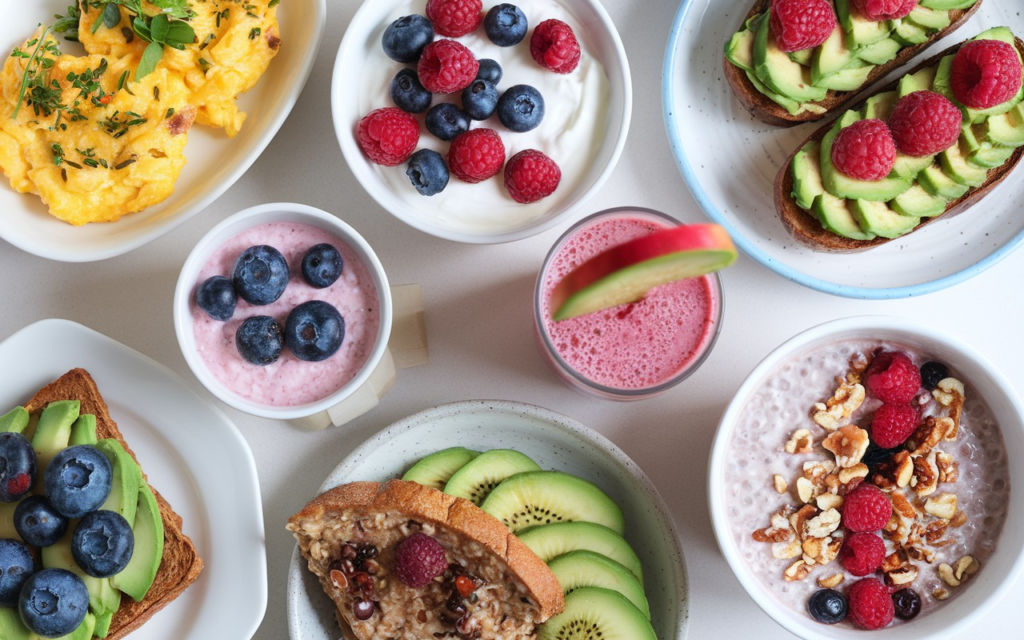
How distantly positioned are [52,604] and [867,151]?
1.74m

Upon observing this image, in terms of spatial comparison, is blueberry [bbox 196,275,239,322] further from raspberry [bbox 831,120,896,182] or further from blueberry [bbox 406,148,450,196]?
raspberry [bbox 831,120,896,182]

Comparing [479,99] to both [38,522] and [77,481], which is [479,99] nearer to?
[77,481]

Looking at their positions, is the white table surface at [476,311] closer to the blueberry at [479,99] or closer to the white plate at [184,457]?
the white plate at [184,457]

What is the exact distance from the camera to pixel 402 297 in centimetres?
192

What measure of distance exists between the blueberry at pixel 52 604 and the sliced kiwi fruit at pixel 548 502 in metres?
0.77

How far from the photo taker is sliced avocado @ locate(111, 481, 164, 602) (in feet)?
5.41

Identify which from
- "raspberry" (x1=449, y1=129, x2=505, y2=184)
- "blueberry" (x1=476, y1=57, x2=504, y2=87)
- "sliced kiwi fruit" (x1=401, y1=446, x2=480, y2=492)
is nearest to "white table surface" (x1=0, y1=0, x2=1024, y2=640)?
"sliced kiwi fruit" (x1=401, y1=446, x2=480, y2=492)

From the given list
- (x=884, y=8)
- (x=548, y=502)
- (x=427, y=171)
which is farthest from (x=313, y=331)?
(x=884, y=8)

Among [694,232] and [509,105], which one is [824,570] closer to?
[694,232]

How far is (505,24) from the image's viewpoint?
1693 millimetres

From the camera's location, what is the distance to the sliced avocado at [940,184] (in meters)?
1.78

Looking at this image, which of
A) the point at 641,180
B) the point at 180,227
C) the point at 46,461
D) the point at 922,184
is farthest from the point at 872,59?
the point at 46,461

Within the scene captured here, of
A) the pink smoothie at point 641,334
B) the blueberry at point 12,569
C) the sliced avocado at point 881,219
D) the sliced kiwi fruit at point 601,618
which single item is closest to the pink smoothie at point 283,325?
the pink smoothie at point 641,334

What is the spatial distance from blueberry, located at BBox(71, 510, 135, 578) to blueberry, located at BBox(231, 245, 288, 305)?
0.48 metres
